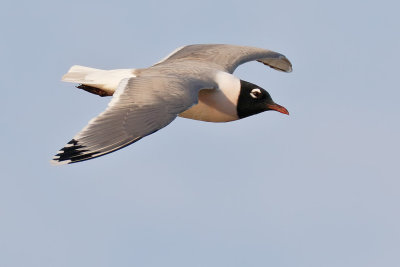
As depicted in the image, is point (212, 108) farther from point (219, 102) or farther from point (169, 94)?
point (169, 94)

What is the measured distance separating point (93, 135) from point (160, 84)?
1.63 metres

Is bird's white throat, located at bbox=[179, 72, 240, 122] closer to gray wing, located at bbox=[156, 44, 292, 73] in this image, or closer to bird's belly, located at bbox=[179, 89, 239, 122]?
bird's belly, located at bbox=[179, 89, 239, 122]

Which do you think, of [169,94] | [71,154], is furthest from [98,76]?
[71,154]

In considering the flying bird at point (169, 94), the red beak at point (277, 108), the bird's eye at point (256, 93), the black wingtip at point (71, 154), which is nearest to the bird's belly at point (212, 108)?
the flying bird at point (169, 94)

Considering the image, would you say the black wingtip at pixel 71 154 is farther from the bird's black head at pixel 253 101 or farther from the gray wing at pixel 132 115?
the bird's black head at pixel 253 101

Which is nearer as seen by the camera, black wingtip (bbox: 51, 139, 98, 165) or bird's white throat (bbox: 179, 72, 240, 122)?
black wingtip (bbox: 51, 139, 98, 165)

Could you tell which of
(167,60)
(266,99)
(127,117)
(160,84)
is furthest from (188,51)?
(127,117)

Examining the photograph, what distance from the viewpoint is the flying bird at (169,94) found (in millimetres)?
10523

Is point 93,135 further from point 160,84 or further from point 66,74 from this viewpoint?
point 66,74

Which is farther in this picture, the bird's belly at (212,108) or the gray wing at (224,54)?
the gray wing at (224,54)

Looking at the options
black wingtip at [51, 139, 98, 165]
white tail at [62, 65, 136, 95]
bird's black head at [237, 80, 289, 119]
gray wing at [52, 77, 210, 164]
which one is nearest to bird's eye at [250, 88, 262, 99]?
bird's black head at [237, 80, 289, 119]

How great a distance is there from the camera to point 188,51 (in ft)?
49.6

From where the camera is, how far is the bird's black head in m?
13.5

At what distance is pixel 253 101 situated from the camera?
1364 centimetres
